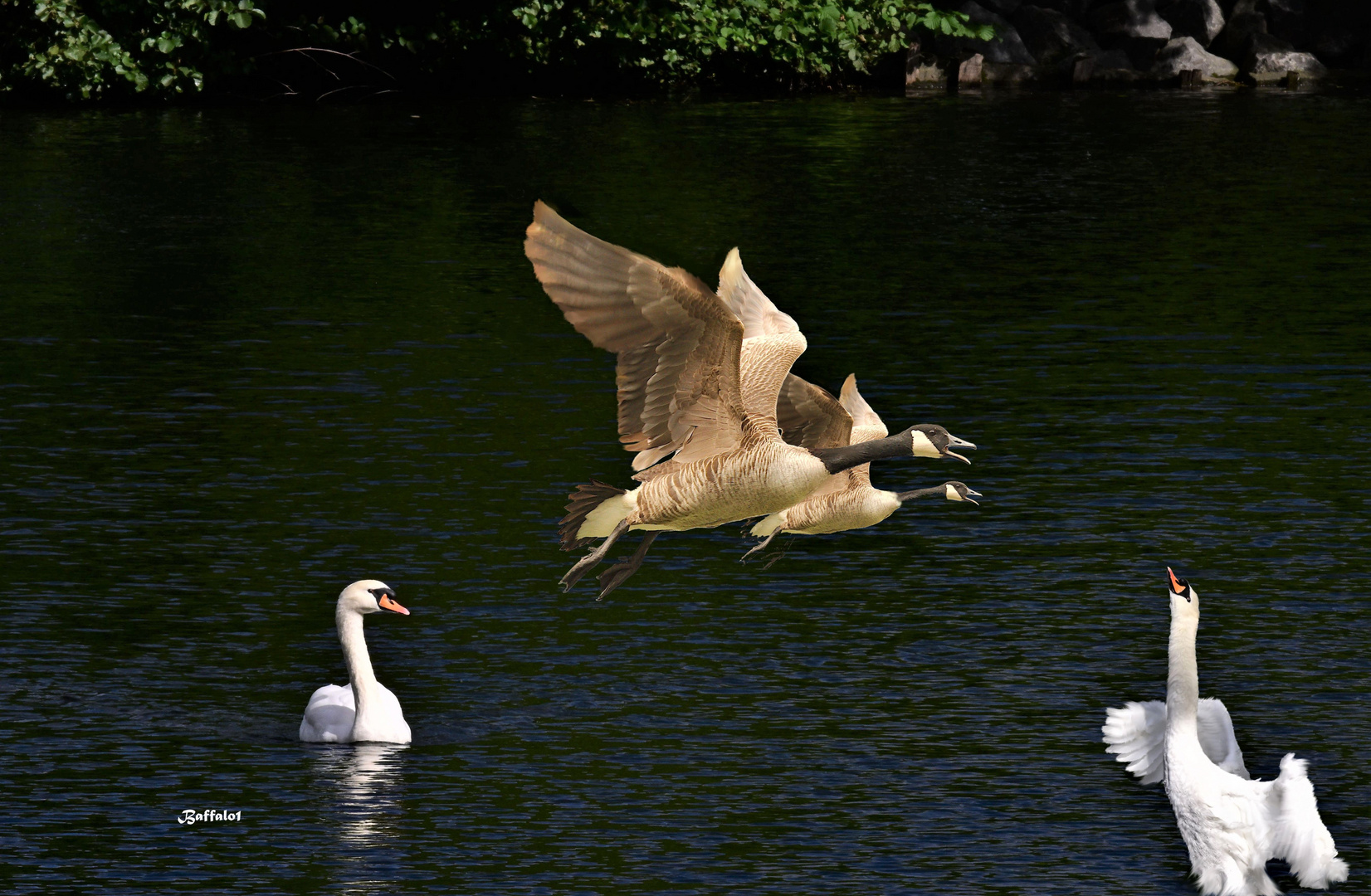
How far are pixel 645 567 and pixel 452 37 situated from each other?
34.6m

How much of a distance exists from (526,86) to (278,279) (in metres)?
25.3

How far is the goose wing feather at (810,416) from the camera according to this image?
393 inches

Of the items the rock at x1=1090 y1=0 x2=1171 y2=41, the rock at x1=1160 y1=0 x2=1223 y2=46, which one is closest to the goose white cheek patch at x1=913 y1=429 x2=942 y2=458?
the rock at x1=1090 y1=0 x2=1171 y2=41

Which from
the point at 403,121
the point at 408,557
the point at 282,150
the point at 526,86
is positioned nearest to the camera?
the point at 408,557

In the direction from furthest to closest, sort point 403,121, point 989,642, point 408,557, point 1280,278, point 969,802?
point 403,121 < point 1280,278 < point 408,557 < point 989,642 < point 969,802

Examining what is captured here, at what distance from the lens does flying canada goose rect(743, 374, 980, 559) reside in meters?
9.62

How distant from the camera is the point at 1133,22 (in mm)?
57219

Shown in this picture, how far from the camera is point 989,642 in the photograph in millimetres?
14258

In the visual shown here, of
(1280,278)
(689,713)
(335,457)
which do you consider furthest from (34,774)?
(1280,278)

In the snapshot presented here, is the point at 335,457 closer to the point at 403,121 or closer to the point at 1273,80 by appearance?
the point at 403,121

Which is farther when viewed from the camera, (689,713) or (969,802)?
(689,713)

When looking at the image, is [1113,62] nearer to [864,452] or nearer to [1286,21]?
[1286,21]

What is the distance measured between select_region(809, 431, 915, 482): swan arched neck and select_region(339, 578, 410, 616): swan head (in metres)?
Answer: 4.77

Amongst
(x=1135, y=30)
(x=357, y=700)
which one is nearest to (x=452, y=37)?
(x=1135, y=30)
